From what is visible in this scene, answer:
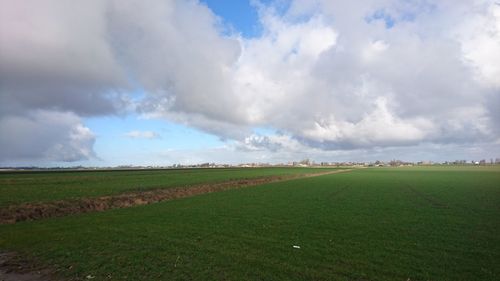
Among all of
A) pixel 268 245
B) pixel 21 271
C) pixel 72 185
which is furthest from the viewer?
pixel 72 185

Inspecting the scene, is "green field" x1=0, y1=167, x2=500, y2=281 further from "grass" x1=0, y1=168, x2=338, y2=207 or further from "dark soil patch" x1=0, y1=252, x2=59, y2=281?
"grass" x1=0, y1=168, x2=338, y2=207

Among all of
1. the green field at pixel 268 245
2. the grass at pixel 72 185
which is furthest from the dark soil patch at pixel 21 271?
the grass at pixel 72 185

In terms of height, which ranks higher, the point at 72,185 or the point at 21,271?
the point at 72,185

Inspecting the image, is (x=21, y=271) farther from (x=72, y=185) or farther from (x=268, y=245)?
(x=72, y=185)

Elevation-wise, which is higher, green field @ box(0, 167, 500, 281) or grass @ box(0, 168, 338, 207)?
grass @ box(0, 168, 338, 207)

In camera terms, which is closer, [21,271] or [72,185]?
[21,271]

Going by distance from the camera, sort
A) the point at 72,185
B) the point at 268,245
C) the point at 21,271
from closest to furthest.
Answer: the point at 21,271, the point at 268,245, the point at 72,185

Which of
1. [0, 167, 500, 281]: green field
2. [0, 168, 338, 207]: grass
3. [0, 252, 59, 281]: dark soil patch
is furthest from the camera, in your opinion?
[0, 168, 338, 207]: grass

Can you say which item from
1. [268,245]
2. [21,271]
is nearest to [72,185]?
[21,271]

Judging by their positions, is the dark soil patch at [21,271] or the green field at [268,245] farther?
the green field at [268,245]

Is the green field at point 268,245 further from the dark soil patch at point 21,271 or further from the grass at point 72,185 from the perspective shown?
the grass at point 72,185

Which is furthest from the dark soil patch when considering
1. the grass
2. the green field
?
the grass

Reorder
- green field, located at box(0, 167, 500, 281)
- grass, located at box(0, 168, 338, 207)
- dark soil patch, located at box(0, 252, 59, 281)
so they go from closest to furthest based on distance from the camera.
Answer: dark soil patch, located at box(0, 252, 59, 281)
green field, located at box(0, 167, 500, 281)
grass, located at box(0, 168, 338, 207)

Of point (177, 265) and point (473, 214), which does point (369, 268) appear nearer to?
point (177, 265)
